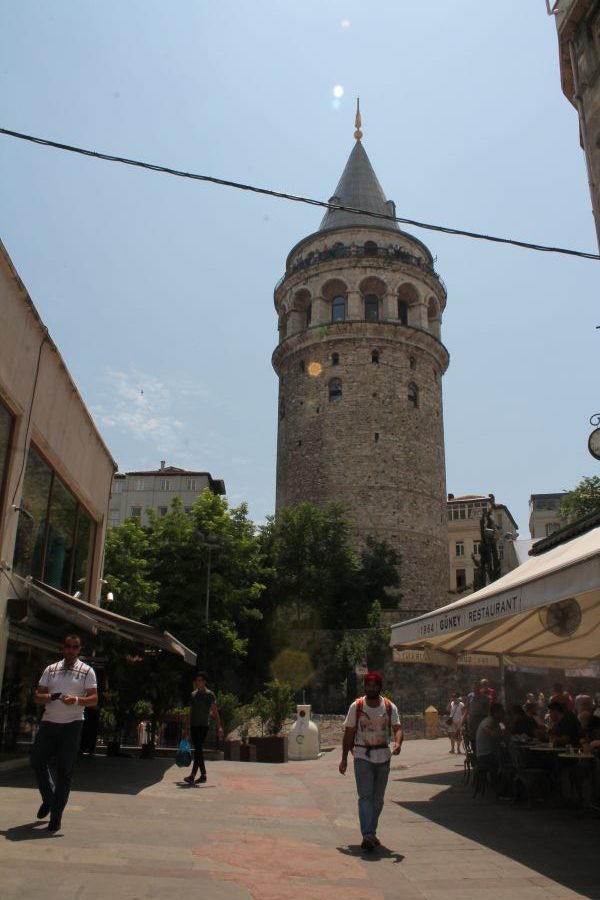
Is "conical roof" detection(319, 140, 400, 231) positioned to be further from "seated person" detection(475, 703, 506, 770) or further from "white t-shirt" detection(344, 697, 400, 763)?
"white t-shirt" detection(344, 697, 400, 763)

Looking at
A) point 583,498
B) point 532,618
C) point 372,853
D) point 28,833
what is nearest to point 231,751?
point 532,618

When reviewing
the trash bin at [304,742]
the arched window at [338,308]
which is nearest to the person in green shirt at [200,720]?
the trash bin at [304,742]

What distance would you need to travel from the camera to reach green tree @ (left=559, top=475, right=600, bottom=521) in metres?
33.9

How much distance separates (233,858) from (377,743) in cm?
149

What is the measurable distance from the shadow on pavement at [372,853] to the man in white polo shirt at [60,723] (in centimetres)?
207

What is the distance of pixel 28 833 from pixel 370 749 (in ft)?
8.38

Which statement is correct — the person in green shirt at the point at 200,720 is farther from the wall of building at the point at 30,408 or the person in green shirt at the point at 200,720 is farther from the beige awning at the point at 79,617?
the wall of building at the point at 30,408

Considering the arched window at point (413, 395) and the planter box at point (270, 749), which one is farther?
the arched window at point (413, 395)

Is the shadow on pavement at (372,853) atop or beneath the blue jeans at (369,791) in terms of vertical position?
beneath

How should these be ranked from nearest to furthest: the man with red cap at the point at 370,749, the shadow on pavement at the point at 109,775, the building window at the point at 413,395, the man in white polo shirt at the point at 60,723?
the man in white polo shirt at the point at 60,723 < the man with red cap at the point at 370,749 < the shadow on pavement at the point at 109,775 < the building window at the point at 413,395

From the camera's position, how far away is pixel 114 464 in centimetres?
1575

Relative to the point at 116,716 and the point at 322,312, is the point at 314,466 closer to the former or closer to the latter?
the point at 322,312

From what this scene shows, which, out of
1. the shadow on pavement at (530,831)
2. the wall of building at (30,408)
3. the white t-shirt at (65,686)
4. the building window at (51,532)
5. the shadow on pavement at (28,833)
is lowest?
the shadow on pavement at (530,831)

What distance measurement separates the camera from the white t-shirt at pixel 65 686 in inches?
227
